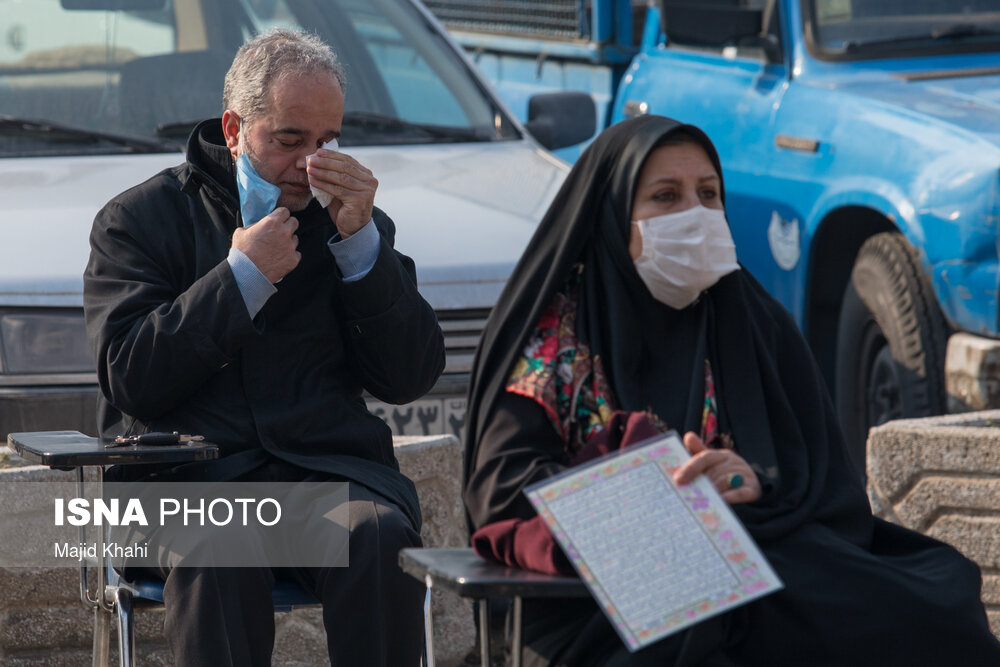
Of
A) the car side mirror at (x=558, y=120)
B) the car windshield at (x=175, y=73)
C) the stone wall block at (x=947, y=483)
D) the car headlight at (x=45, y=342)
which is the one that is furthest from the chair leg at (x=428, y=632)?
the car side mirror at (x=558, y=120)

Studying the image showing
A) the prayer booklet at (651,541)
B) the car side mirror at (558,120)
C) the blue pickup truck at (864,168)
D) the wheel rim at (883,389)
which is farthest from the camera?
the car side mirror at (558,120)

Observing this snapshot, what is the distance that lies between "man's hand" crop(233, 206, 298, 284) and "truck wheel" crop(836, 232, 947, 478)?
2.63 meters

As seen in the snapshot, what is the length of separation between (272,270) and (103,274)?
389 mm

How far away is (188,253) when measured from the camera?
140 inches

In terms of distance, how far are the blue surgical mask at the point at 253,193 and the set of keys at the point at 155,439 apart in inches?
20.0

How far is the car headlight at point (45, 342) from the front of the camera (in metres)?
A: 4.25

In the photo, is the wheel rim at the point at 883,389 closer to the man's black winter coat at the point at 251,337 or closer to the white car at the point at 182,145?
the white car at the point at 182,145

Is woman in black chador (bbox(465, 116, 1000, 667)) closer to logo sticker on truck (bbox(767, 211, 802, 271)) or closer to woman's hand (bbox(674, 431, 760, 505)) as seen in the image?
woman's hand (bbox(674, 431, 760, 505))

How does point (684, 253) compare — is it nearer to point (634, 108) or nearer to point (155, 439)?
point (155, 439)

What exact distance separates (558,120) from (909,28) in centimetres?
143

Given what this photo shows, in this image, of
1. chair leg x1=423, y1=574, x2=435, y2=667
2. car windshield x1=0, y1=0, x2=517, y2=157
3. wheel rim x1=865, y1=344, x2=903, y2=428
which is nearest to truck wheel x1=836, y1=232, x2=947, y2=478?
wheel rim x1=865, y1=344, x2=903, y2=428

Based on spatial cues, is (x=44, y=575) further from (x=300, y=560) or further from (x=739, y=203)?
(x=739, y=203)

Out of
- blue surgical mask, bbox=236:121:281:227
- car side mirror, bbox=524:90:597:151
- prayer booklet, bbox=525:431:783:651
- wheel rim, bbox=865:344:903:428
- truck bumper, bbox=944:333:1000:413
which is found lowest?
wheel rim, bbox=865:344:903:428

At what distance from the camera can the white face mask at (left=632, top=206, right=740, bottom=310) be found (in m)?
3.07
